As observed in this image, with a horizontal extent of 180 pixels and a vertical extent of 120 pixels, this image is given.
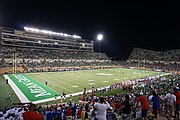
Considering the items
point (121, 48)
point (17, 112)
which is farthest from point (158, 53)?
point (17, 112)

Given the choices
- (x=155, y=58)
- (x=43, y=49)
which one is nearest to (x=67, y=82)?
(x=43, y=49)

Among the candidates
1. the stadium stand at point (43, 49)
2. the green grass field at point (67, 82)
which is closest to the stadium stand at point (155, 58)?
the stadium stand at point (43, 49)

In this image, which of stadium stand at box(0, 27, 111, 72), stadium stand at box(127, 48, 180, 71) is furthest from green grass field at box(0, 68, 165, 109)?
stadium stand at box(127, 48, 180, 71)

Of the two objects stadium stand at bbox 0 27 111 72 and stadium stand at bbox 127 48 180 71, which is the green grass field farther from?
stadium stand at bbox 127 48 180 71

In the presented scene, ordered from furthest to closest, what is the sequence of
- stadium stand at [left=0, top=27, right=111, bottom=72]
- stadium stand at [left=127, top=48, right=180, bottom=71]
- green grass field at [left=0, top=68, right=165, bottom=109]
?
1. stadium stand at [left=127, top=48, right=180, bottom=71]
2. stadium stand at [left=0, top=27, right=111, bottom=72]
3. green grass field at [left=0, top=68, right=165, bottom=109]

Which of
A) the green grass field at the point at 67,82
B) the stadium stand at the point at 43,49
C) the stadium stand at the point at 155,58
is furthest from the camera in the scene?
the stadium stand at the point at 155,58

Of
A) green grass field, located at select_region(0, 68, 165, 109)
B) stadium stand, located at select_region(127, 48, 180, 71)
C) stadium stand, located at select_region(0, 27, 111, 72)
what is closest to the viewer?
green grass field, located at select_region(0, 68, 165, 109)

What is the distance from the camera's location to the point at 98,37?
81.2m

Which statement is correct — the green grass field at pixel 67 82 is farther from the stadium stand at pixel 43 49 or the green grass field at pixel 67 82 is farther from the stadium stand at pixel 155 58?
the stadium stand at pixel 155 58

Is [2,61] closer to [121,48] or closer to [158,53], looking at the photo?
[121,48]

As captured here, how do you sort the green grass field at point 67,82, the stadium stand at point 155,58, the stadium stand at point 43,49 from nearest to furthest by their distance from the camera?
the green grass field at point 67,82
the stadium stand at point 43,49
the stadium stand at point 155,58

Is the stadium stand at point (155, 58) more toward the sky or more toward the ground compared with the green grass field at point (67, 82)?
more toward the sky

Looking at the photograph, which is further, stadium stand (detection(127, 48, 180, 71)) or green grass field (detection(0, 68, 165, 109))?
stadium stand (detection(127, 48, 180, 71))

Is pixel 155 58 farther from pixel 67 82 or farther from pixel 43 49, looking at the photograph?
pixel 67 82
